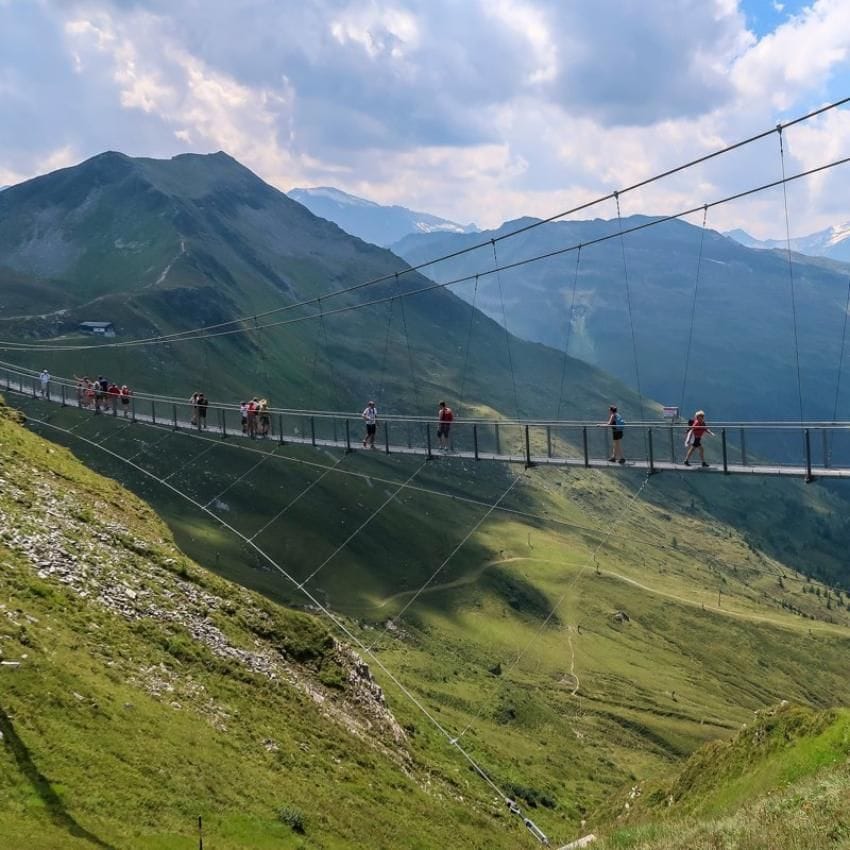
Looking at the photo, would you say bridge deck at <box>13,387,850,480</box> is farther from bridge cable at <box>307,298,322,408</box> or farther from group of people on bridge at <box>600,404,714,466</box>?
bridge cable at <box>307,298,322,408</box>

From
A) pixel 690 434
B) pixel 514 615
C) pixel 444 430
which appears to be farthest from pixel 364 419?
pixel 514 615

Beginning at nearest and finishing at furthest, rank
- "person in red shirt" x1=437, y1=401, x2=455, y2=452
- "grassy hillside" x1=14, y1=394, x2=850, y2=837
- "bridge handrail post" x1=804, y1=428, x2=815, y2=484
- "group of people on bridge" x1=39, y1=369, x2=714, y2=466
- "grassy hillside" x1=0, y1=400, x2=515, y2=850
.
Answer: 1. "grassy hillside" x1=0, y1=400, x2=515, y2=850
2. "bridge handrail post" x1=804, y1=428, x2=815, y2=484
3. "group of people on bridge" x1=39, y1=369, x2=714, y2=466
4. "person in red shirt" x1=437, y1=401, x2=455, y2=452
5. "grassy hillside" x1=14, y1=394, x2=850, y2=837

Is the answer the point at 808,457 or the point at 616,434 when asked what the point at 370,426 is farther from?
the point at 808,457

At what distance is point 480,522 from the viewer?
121m

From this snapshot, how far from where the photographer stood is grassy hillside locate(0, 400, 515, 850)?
17922mm

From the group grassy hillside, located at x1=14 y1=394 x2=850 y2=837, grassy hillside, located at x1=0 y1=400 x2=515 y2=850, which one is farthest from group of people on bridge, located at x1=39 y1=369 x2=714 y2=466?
grassy hillside, located at x1=14 y1=394 x2=850 y2=837

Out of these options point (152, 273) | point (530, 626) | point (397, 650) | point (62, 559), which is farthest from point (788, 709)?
point (152, 273)

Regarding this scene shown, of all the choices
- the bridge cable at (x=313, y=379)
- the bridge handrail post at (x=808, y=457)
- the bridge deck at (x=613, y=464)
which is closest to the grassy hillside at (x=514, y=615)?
the bridge deck at (x=613, y=464)

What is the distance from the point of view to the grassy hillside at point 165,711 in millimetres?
17922

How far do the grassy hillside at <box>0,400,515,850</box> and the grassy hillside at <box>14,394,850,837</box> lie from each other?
7950mm

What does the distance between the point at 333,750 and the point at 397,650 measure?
44830mm

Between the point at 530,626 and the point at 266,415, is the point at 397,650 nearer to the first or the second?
the point at 530,626

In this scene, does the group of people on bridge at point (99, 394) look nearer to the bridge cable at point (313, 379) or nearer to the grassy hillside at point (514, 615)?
the grassy hillside at point (514, 615)

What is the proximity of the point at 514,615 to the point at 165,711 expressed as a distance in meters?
75.2
